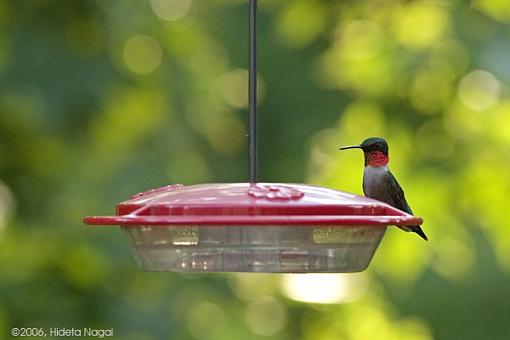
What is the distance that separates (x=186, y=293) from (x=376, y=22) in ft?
4.67

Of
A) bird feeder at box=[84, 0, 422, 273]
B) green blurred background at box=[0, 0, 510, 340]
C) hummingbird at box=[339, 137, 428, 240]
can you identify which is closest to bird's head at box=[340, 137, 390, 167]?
hummingbird at box=[339, 137, 428, 240]

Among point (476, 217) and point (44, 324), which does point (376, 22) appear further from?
point (44, 324)

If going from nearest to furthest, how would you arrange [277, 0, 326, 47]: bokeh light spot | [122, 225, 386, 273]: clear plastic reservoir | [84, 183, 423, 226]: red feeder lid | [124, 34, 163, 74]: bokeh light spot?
1. [84, 183, 423, 226]: red feeder lid
2. [122, 225, 386, 273]: clear plastic reservoir
3. [277, 0, 326, 47]: bokeh light spot
4. [124, 34, 163, 74]: bokeh light spot

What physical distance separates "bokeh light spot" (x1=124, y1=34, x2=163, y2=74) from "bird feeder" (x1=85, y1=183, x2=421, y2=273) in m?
2.71

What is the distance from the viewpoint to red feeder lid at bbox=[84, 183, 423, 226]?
198 centimetres

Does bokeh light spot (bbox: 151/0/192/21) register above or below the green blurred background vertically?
above

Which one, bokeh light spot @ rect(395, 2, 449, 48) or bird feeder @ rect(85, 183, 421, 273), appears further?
bokeh light spot @ rect(395, 2, 449, 48)

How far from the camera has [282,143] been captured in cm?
509

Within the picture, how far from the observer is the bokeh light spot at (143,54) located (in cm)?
493

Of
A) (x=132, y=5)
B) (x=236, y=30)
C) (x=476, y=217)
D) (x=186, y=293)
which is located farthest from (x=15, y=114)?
(x=476, y=217)

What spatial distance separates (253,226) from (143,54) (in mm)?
3079

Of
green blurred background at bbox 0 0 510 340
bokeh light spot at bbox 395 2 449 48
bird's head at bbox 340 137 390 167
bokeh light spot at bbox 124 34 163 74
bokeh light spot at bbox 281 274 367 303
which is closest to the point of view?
bird's head at bbox 340 137 390 167

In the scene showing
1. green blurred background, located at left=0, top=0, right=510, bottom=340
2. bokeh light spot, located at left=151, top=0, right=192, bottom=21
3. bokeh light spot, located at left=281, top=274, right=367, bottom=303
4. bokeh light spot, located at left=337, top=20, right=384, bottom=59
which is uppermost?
bokeh light spot, located at left=151, top=0, right=192, bottom=21

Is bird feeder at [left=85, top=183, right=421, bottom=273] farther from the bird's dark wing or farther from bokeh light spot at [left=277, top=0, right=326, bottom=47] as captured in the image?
bokeh light spot at [left=277, top=0, right=326, bottom=47]
